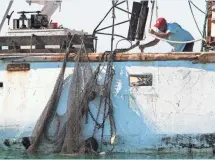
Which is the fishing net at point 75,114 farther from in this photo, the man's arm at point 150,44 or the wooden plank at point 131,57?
the man's arm at point 150,44

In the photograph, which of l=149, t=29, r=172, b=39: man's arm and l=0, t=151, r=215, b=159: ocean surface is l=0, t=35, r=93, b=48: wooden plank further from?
l=0, t=151, r=215, b=159: ocean surface

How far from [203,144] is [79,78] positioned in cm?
228

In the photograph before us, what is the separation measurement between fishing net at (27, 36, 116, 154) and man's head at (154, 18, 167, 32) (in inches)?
44.1

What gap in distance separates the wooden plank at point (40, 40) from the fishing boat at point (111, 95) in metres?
0.02

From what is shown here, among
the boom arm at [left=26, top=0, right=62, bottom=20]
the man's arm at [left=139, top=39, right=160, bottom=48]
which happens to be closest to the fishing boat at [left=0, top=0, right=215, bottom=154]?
the man's arm at [left=139, top=39, right=160, bottom=48]

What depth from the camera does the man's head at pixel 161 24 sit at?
34.7 ft

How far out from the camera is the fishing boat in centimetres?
998

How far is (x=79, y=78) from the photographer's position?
1027cm

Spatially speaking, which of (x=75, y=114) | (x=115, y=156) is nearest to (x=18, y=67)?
(x=75, y=114)

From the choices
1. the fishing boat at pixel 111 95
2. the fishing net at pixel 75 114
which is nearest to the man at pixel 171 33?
the fishing boat at pixel 111 95

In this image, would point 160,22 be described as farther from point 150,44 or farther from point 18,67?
point 18,67

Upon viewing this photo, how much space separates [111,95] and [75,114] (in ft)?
2.18

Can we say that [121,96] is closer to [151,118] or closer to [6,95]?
[151,118]

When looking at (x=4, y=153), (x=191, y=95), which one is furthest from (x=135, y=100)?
(x=4, y=153)
